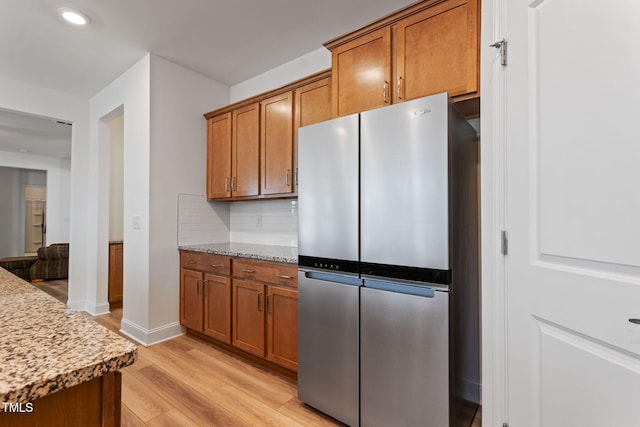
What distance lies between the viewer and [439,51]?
5.65 ft

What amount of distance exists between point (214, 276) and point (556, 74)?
8.76ft

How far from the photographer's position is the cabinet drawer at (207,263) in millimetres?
2695

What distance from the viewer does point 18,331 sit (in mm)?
703

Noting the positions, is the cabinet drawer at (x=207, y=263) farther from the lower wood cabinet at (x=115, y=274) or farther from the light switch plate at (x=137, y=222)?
the lower wood cabinet at (x=115, y=274)

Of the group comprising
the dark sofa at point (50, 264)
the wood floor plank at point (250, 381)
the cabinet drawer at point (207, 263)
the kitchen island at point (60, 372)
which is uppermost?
the kitchen island at point (60, 372)

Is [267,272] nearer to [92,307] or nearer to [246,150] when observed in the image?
[246,150]

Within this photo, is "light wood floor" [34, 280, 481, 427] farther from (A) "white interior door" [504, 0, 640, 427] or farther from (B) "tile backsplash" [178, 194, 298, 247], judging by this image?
(B) "tile backsplash" [178, 194, 298, 247]

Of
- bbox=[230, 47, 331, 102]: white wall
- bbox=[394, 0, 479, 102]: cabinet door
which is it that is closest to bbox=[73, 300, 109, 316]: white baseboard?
bbox=[230, 47, 331, 102]: white wall

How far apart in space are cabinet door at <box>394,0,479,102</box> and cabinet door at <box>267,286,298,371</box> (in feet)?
5.03

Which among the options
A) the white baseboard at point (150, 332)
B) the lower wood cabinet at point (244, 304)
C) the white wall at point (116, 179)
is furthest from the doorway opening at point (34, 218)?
the lower wood cabinet at point (244, 304)

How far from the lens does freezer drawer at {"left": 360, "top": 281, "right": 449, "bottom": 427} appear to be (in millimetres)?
1434

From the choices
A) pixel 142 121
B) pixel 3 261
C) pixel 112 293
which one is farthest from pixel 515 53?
pixel 3 261

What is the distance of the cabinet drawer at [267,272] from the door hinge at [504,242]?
1.27 m

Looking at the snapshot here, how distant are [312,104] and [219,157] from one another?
1.29 meters
